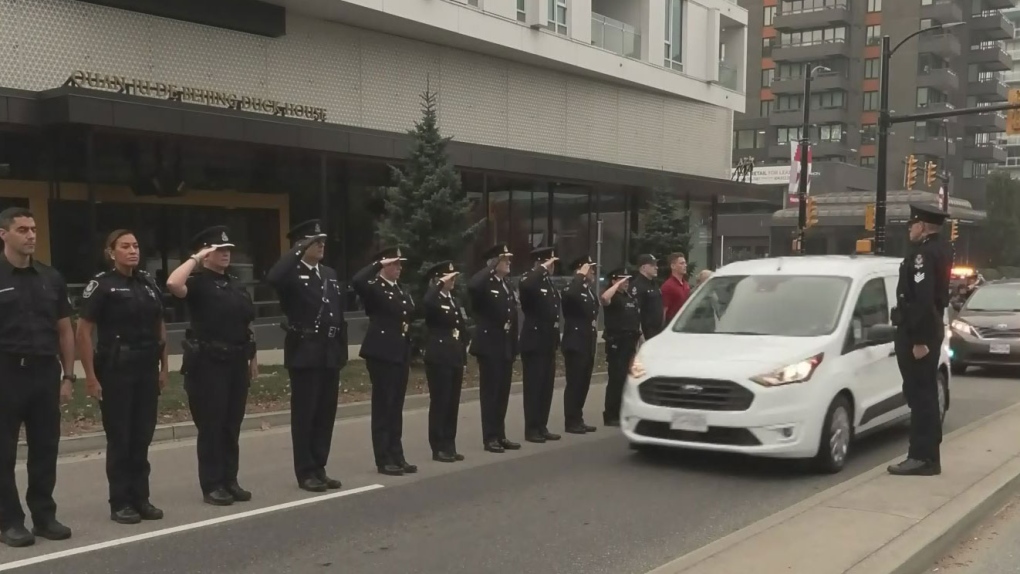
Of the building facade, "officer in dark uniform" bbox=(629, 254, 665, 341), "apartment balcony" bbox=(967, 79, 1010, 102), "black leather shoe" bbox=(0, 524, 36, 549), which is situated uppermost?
"apartment balcony" bbox=(967, 79, 1010, 102)

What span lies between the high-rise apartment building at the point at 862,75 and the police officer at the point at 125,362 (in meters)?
76.8

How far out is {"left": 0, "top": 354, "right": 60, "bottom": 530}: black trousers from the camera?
568 centimetres

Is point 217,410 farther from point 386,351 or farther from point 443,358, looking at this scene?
point 443,358

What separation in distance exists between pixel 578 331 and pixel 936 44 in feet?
262

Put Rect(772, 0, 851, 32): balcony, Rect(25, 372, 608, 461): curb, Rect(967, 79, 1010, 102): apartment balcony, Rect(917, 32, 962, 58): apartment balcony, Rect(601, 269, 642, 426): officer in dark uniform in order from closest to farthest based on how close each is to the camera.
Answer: Rect(25, 372, 608, 461): curb → Rect(601, 269, 642, 426): officer in dark uniform → Rect(772, 0, 851, 32): balcony → Rect(917, 32, 962, 58): apartment balcony → Rect(967, 79, 1010, 102): apartment balcony

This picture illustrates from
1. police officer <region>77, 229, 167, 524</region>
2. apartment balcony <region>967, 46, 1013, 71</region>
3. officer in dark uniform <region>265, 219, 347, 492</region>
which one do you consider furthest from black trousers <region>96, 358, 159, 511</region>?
apartment balcony <region>967, 46, 1013, 71</region>

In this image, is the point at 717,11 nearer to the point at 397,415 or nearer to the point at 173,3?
the point at 173,3

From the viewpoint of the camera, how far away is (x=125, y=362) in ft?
20.4

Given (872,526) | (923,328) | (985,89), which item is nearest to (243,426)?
(872,526)

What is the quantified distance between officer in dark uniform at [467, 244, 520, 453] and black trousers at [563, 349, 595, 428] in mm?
1029

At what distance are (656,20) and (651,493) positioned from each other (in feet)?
79.3

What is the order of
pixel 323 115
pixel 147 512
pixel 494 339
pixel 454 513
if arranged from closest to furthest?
1. pixel 147 512
2. pixel 454 513
3. pixel 494 339
4. pixel 323 115

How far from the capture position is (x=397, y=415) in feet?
26.3

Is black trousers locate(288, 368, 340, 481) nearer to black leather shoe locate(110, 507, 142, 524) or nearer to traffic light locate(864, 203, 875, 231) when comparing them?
black leather shoe locate(110, 507, 142, 524)
